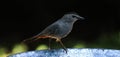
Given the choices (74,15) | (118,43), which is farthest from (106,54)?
(118,43)

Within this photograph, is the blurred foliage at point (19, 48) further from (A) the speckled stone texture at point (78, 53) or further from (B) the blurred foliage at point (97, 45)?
(A) the speckled stone texture at point (78, 53)

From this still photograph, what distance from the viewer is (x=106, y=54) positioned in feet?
9.87

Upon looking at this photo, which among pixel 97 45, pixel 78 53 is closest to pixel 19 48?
pixel 97 45

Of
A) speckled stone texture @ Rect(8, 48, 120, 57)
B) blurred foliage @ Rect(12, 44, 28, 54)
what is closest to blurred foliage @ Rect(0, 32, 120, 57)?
blurred foliage @ Rect(12, 44, 28, 54)

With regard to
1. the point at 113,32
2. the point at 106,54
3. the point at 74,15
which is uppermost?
the point at 113,32

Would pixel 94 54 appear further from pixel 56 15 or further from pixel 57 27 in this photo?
pixel 56 15

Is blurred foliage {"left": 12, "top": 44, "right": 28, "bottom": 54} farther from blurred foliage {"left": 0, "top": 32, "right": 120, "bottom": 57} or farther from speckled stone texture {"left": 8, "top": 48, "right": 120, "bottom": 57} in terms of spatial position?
speckled stone texture {"left": 8, "top": 48, "right": 120, "bottom": 57}

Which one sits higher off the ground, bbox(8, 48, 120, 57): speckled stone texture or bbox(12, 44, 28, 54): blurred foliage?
bbox(12, 44, 28, 54): blurred foliage

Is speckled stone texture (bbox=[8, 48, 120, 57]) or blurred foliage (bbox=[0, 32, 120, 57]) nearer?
speckled stone texture (bbox=[8, 48, 120, 57])

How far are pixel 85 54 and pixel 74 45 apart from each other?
1.57 meters

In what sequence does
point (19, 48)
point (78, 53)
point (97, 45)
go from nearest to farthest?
point (78, 53)
point (19, 48)
point (97, 45)

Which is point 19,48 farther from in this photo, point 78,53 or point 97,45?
point 78,53

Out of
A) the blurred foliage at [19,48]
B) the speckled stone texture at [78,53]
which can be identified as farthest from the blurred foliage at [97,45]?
the speckled stone texture at [78,53]

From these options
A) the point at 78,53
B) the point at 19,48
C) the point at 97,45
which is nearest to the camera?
the point at 78,53
